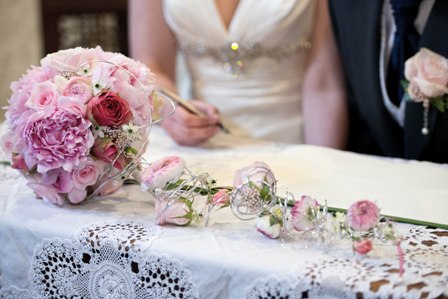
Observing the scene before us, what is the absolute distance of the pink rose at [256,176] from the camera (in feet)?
3.15

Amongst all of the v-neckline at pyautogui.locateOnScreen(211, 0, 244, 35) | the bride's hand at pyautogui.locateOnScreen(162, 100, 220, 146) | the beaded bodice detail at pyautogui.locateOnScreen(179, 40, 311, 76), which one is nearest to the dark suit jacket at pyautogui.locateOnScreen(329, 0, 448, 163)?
the beaded bodice detail at pyautogui.locateOnScreen(179, 40, 311, 76)

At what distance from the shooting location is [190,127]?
1470mm

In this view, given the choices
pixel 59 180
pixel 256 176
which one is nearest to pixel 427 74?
pixel 256 176

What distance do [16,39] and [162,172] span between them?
2.74m

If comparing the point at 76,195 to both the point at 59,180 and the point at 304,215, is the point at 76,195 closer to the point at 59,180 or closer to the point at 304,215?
the point at 59,180

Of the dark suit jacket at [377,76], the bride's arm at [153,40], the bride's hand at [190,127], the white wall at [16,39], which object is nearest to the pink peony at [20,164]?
the bride's hand at [190,127]

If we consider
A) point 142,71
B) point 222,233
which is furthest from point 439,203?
point 142,71

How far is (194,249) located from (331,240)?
7.4 inches

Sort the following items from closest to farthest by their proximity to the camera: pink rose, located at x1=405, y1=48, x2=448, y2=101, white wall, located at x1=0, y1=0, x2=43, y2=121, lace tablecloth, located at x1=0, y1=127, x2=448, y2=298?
lace tablecloth, located at x1=0, y1=127, x2=448, y2=298 < pink rose, located at x1=405, y1=48, x2=448, y2=101 < white wall, located at x1=0, y1=0, x2=43, y2=121

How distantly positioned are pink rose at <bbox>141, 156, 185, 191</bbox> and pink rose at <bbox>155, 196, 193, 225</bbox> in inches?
1.3

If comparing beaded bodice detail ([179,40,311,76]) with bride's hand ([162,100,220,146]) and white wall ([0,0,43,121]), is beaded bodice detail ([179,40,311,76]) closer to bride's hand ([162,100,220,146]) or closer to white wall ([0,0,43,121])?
bride's hand ([162,100,220,146])

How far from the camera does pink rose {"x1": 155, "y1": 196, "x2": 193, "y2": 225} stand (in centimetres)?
96

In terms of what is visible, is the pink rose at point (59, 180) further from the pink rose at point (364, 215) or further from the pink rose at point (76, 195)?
the pink rose at point (364, 215)

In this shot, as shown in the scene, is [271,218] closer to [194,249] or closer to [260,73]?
[194,249]
